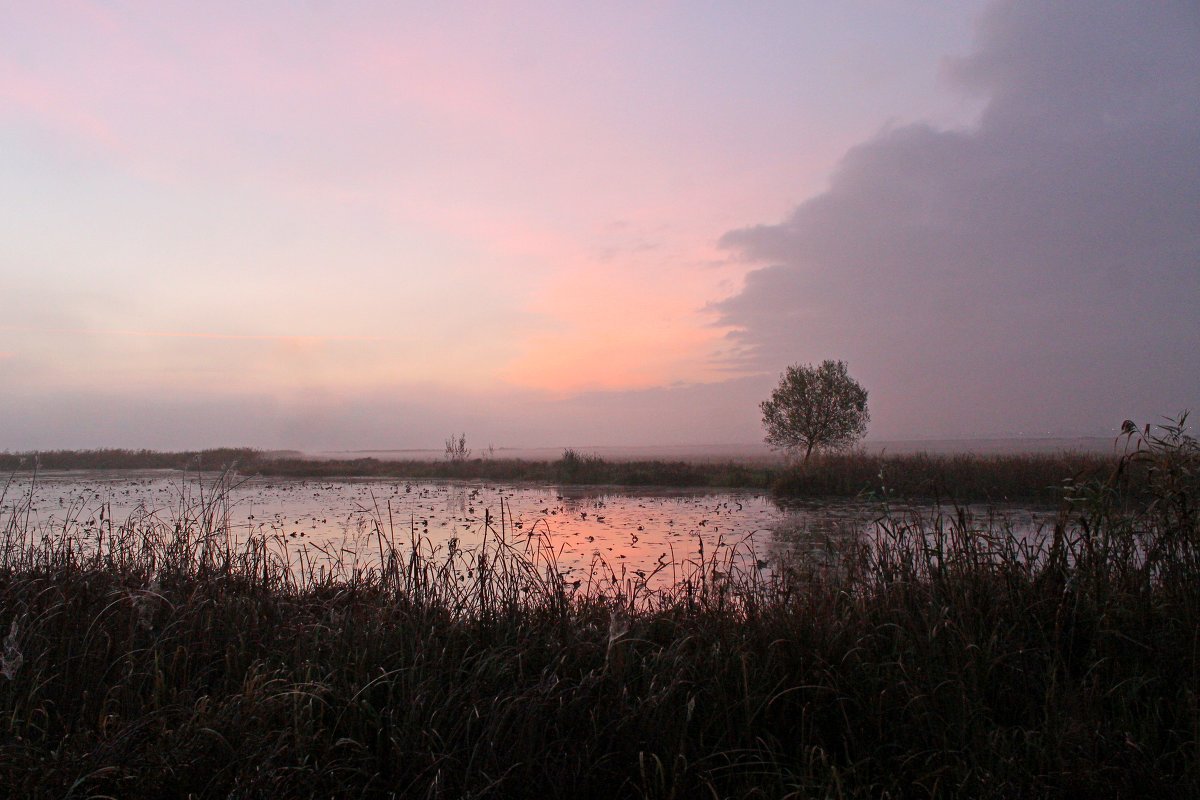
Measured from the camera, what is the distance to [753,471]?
26.4 metres

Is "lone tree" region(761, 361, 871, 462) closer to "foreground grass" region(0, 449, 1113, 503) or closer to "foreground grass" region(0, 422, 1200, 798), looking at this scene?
"foreground grass" region(0, 449, 1113, 503)

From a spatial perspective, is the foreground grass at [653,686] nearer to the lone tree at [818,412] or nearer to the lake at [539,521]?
the lake at [539,521]

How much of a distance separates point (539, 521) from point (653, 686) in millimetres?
7782

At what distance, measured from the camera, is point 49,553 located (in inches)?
240

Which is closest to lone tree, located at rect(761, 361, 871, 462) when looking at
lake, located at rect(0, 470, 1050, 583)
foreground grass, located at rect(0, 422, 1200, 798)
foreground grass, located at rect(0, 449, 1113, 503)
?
foreground grass, located at rect(0, 449, 1113, 503)

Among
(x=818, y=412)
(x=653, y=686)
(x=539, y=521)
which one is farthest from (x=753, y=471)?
(x=653, y=686)

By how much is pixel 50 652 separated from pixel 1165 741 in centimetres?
608

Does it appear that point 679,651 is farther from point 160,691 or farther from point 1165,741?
point 160,691

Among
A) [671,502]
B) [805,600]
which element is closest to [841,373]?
[671,502]

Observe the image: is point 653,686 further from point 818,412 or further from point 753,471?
point 818,412

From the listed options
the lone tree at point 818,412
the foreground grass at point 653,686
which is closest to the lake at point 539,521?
the foreground grass at point 653,686

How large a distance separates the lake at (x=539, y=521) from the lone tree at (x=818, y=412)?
14587 mm

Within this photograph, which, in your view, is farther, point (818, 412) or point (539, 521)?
point (818, 412)

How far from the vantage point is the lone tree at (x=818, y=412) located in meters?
34.7
